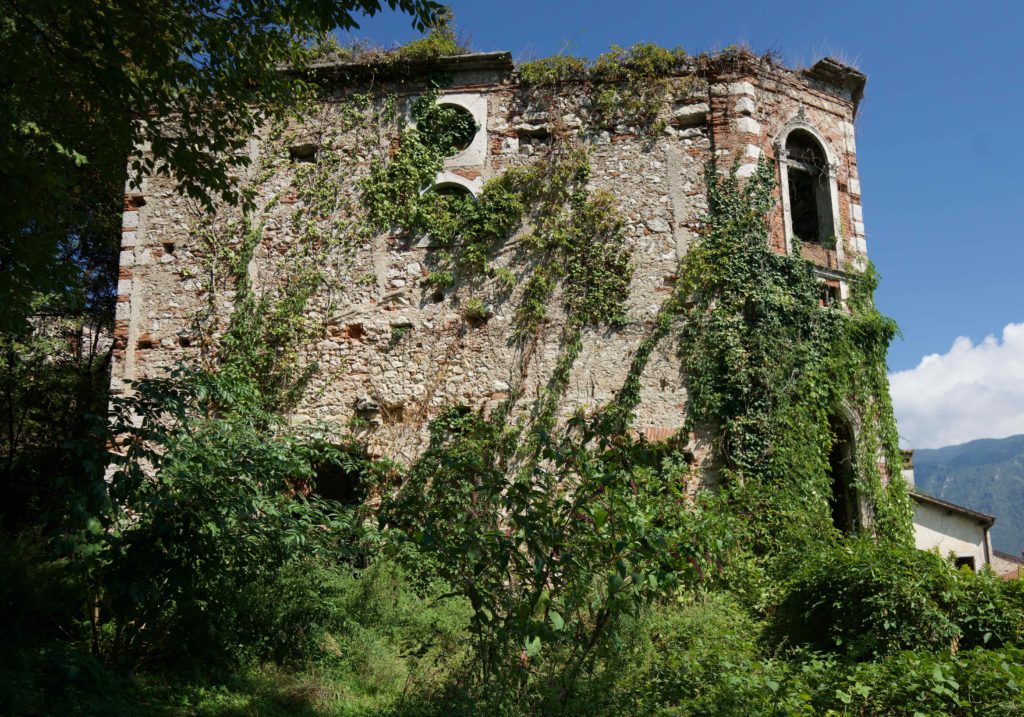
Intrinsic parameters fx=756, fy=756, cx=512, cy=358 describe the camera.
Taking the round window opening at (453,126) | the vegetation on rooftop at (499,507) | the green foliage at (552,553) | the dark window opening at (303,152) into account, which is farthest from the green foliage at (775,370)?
the dark window opening at (303,152)

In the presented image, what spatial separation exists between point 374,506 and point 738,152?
6331 mm

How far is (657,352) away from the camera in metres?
9.12

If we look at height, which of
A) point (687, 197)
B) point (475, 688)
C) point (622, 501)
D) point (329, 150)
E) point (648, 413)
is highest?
point (329, 150)

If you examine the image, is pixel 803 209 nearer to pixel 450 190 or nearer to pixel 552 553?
pixel 450 190

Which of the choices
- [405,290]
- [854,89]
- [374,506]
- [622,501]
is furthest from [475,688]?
[854,89]

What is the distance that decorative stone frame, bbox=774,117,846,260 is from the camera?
9.59m

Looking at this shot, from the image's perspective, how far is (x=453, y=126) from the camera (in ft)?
33.6

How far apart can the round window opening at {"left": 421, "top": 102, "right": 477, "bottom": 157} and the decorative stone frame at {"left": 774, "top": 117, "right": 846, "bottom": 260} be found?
402 cm

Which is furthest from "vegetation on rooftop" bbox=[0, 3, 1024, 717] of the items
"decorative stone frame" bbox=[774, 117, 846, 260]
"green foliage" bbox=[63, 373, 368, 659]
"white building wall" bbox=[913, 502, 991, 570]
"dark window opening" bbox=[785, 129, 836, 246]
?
"white building wall" bbox=[913, 502, 991, 570]

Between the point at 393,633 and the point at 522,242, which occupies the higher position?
the point at 522,242

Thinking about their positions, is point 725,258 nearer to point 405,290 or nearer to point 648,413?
point 648,413

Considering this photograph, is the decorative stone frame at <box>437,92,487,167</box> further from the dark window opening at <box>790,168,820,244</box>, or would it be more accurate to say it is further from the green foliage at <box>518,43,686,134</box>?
the dark window opening at <box>790,168,820,244</box>

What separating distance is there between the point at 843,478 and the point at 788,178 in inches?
158

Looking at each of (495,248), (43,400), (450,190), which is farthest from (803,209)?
(43,400)
